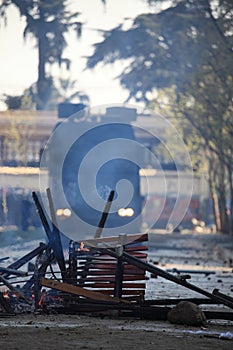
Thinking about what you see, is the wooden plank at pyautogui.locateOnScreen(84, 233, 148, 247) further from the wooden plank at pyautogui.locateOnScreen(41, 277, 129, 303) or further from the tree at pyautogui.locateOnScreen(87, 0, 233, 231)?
the tree at pyautogui.locateOnScreen(87, 0, 233, 231)

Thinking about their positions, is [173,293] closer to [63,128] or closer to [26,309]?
[26,309]

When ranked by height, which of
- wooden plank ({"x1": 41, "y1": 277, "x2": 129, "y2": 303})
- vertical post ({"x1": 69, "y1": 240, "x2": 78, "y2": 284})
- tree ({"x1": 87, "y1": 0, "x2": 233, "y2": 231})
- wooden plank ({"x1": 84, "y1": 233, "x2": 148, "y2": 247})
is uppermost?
tree ({"x1": 87, "y1": 0, "x2": 233, "y2": 231})

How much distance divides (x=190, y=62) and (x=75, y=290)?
1672 inches

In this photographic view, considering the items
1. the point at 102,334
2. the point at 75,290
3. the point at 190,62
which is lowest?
the point at 102,334

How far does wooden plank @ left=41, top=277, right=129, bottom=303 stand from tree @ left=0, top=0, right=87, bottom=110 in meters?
19.1

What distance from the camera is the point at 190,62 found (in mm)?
55875

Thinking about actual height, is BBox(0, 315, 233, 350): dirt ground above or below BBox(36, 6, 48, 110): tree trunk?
below

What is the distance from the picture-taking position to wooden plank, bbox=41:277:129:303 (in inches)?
561

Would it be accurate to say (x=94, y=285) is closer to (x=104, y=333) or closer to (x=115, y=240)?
(x=115, y=240)

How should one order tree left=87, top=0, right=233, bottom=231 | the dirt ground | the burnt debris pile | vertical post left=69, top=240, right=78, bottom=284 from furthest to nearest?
1. tree left=87, top=0, right=233, bottom=231
2. vertical post left=69, top=240, right=78, bottom=284
3. the burnt debris pile
4. the dirt ground

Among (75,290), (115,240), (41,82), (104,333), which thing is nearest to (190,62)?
(41,82)

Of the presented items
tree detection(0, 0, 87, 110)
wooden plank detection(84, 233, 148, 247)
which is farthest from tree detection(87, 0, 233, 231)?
wooden plank detection(84, 233, 148, 247)

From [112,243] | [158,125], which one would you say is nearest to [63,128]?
[112,243]

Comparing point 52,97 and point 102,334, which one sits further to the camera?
point 52,97
